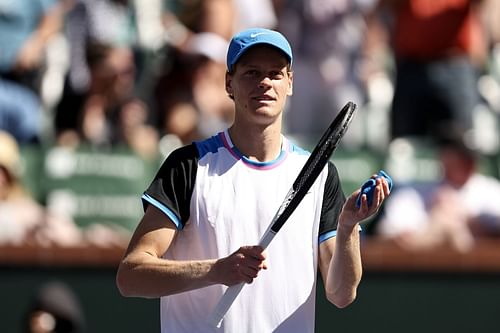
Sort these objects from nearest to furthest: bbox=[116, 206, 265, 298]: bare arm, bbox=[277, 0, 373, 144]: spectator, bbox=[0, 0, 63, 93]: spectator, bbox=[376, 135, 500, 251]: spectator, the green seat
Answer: bbox=[116, 206, 265, 298]: bare arm
bbox=[376, 135, 500, 251]: spectator
the green seat
bbox=[0, 0, 63, 93]: spectator
bbox=[277, 0, 373, 144]: spectator

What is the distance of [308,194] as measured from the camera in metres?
4.52

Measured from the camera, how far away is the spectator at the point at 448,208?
8.67 meters

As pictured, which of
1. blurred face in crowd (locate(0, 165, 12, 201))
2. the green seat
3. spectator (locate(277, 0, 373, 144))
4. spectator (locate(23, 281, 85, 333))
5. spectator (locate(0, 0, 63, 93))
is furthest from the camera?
spectator (locate(277, 0, 373, 144))

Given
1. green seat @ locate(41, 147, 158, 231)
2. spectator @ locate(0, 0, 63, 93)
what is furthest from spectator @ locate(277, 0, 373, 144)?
spectator @ locate(0, 0, 63, 93)

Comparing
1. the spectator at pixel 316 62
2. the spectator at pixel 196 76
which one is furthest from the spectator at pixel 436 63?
the spectator at pixel 196 76

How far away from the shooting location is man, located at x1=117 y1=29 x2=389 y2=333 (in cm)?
437

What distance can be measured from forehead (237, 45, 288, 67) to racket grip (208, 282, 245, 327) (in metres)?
0.78

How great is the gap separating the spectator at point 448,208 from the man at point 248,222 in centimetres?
415

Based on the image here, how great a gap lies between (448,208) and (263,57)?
183 inches

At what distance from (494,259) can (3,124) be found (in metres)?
3.68

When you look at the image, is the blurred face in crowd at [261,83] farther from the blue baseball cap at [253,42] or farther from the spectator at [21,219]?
the spectator at [21,219]

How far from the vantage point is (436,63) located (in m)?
9.88

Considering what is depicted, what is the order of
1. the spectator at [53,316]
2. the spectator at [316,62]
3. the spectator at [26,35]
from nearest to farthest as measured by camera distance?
the spectator at [53,316] → the spectator at [26,35] → the spectator at [316,62]

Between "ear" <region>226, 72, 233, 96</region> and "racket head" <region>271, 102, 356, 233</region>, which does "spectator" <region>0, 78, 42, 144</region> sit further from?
"racket head" <region>271, 102, 356, 233</region>
